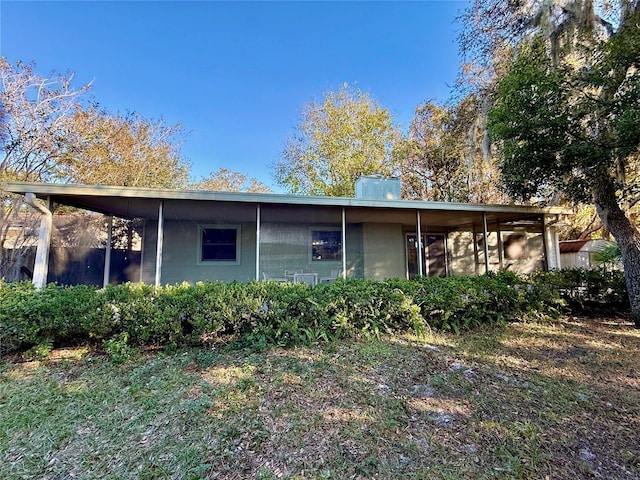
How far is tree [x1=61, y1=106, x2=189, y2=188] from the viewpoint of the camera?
11.4 meters

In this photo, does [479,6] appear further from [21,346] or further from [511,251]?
[21,346]

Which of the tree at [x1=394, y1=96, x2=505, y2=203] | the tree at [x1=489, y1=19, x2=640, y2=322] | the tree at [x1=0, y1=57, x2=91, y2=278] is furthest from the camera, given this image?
the tree at [x1=394, y1=96, x2=505, y2=203]

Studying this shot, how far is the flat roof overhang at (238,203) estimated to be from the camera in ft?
18.1

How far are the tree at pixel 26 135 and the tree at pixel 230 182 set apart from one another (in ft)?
33.2

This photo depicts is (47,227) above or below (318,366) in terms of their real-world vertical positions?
above

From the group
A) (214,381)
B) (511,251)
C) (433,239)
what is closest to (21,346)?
(214,381)

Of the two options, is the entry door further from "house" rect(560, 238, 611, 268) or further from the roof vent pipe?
the roof vent pipe

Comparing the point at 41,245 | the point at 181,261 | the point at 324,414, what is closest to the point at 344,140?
the point at 181,261

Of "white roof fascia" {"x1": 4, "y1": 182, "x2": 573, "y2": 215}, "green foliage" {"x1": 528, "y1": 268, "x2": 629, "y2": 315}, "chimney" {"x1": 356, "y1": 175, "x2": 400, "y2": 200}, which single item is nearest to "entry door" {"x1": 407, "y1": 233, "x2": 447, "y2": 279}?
"chimney" {"x1": 356, "y1": 175, "x2": 400, "y2": 200}

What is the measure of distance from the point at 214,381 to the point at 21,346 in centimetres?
309

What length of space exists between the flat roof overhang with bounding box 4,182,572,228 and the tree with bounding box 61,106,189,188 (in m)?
5.58

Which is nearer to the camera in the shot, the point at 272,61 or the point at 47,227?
the point at 47,227

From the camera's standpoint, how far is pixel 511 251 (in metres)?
10.7

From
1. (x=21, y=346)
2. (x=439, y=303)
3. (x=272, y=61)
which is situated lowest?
(x=21, y=346)
